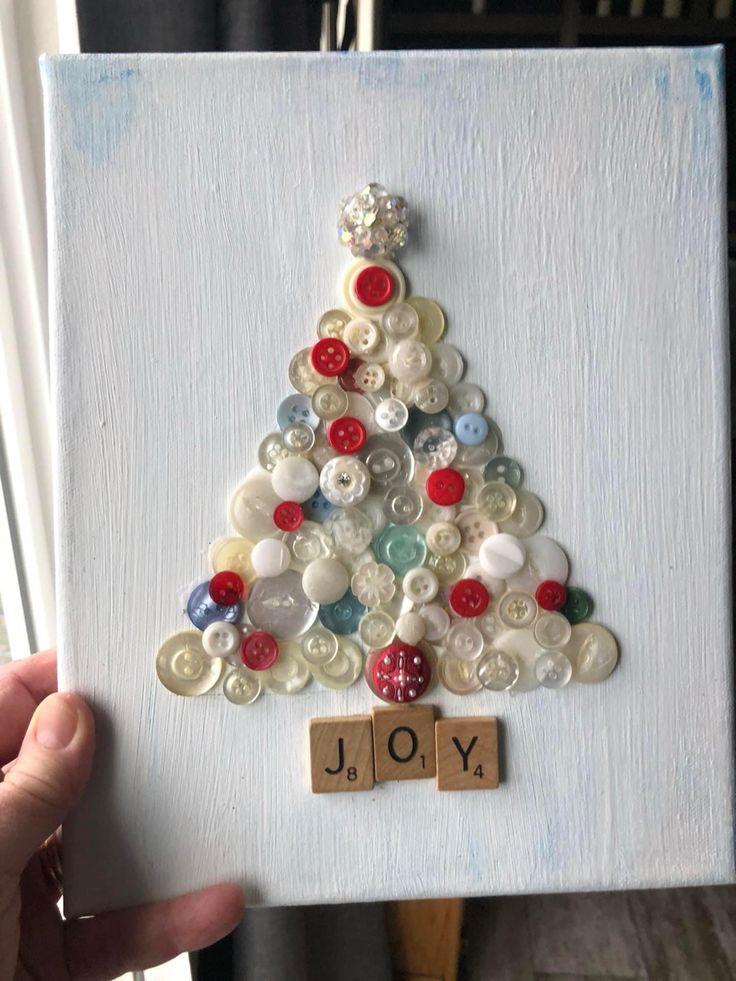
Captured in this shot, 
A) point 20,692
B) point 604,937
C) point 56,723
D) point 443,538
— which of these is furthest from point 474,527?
point 604,937

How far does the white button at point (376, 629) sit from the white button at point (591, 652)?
0.11m

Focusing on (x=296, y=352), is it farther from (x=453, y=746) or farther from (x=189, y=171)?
(x=453, y=746)

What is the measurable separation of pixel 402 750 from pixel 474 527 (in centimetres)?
14

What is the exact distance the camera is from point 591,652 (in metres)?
0.47

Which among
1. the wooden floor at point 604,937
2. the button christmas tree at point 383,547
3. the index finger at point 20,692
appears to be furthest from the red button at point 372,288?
the wooden floor at point 604,937

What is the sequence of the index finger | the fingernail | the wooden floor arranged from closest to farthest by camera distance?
the fingernail
the index finger
the wooden floor

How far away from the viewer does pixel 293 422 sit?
45 centimetres

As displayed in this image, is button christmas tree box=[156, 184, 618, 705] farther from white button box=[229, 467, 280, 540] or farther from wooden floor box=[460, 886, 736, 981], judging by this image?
wooden floor box=[460, 886, 736, 981]

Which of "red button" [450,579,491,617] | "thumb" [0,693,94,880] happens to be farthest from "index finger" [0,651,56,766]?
"red button" [450,579,491,617]

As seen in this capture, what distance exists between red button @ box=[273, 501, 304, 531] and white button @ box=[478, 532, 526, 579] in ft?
0.38

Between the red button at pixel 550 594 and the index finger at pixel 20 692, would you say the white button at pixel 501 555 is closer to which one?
the red button at pixel 550 594

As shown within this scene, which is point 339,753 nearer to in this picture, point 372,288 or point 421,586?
point 421,586

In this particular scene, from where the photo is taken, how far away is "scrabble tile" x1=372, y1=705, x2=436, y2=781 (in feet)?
1.51

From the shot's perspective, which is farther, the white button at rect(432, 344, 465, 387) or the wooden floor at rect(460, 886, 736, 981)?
the wooden floor at rect(460, 886, 736, 981)
